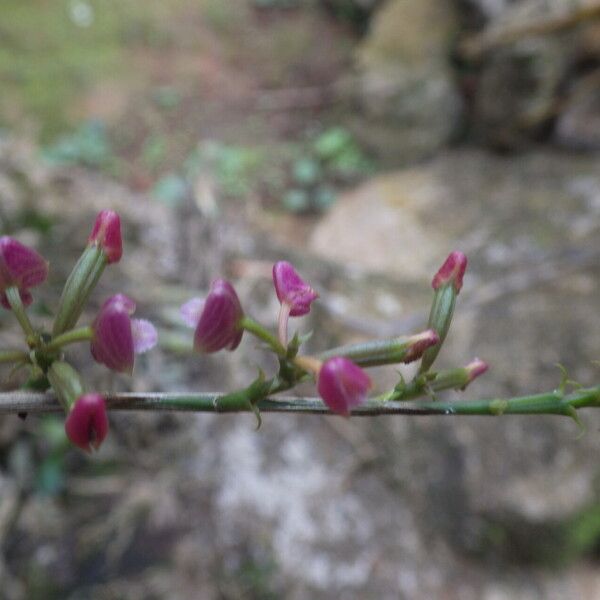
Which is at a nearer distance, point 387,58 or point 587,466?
point 587,466

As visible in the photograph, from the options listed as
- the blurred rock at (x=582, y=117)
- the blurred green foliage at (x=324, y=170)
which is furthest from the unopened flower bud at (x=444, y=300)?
the blurred green foliage at (x=324, y=170)

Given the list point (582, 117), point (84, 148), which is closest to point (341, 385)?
point (582, 117)

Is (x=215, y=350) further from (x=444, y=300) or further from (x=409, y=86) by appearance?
(x=409, y=86)

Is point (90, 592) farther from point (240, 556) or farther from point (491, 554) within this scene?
point (491, 554)

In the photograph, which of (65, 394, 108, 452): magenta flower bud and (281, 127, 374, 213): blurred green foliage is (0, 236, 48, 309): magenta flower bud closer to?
(65, 394, 108, 452): magenta flower bud

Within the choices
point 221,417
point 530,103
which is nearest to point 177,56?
point 530,103

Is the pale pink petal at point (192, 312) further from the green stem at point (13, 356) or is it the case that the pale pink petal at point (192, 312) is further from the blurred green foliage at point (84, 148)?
the blurred green foliage at point (84, 148)

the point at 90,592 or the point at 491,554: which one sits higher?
the point at 90,592
